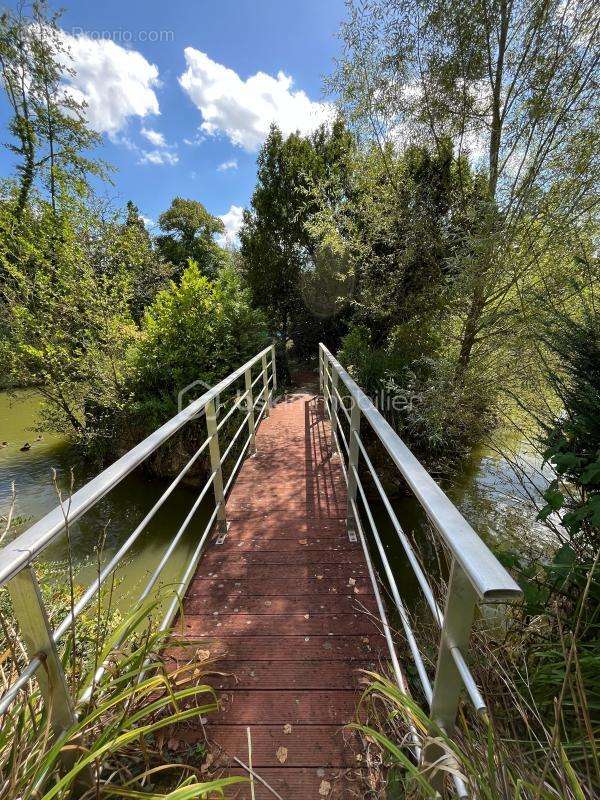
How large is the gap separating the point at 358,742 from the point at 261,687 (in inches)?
15.7

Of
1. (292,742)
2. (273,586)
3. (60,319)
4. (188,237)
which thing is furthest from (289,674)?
(188,237)

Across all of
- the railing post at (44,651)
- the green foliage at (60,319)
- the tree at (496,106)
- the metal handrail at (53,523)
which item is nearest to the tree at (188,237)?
the green foliage at (60,319)

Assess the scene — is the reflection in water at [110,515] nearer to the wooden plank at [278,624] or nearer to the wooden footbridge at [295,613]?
the wooden footbridge at [295,613]

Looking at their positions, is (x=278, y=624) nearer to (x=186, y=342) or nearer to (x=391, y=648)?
(x=391, y=648)

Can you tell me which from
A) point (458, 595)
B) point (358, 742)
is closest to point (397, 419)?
point (358, 742)

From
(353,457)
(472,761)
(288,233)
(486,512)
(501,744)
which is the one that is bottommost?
(486,512)

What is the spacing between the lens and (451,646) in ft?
2.38

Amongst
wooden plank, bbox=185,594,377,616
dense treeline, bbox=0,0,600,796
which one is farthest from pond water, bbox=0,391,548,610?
Answer: wooden plank, bbox=185,594,377,616

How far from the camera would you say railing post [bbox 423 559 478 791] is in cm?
69

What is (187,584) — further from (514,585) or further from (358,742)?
(514,585)

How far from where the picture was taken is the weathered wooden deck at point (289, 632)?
1.17 metres

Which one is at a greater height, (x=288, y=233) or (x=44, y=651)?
(x=288, y=233)

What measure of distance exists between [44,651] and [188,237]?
19692 millimetres

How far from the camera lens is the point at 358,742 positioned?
3.92 feet
